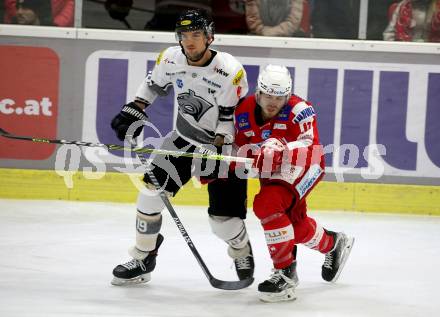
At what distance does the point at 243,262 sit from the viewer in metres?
4.18

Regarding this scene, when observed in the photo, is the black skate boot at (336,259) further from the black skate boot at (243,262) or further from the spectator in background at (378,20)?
the spectator in background at (378,20)

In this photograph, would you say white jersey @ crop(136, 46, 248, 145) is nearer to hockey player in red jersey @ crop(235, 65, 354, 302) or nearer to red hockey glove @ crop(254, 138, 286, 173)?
hockey player in red jersey @ crop(235, 65, 354, 302)

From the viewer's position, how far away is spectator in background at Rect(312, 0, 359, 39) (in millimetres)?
6262

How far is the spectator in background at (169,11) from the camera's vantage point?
247 inches

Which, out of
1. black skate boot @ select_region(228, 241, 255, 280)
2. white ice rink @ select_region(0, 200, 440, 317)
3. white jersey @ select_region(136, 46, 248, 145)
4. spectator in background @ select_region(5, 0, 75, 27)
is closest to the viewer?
white ice rink @ select_region(0, 200, 440, 317)

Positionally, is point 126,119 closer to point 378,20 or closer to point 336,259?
point 336,259

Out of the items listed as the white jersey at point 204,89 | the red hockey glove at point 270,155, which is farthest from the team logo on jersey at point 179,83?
the red hockey glove at point 270,155

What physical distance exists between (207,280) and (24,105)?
8.51 ft

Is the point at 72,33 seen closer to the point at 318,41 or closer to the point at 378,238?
the point at 318,41

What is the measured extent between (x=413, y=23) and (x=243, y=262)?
9.19 feet

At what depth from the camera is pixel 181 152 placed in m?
3.96

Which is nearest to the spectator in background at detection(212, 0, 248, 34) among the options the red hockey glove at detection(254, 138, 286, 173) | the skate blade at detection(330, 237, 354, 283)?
the skate blade at detection(330, 237, 354, 283)

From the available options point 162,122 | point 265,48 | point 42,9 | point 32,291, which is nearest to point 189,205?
point 162,122

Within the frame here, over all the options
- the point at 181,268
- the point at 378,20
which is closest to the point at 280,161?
the point at 181,268
